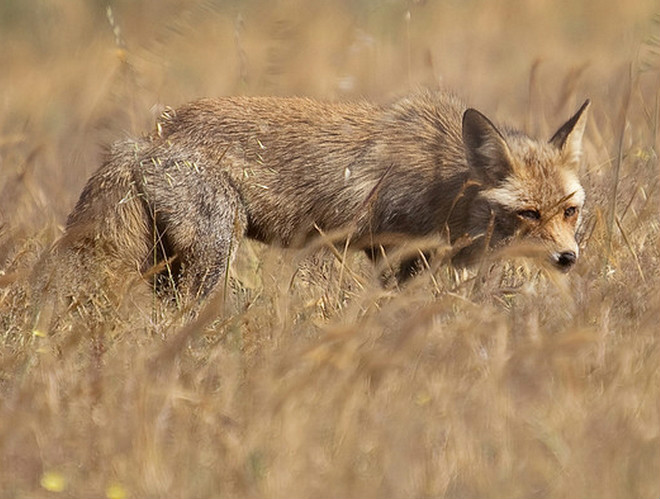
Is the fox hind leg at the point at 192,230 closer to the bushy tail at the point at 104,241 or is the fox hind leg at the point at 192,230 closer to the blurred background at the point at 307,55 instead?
the bushy tail at the point at 104,241

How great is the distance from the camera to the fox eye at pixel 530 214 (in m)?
6.32

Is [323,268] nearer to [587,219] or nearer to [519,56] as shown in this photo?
[587,219]

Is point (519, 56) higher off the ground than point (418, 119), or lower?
lower

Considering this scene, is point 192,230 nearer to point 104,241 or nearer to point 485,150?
point 104,241

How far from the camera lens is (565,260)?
5980 mm

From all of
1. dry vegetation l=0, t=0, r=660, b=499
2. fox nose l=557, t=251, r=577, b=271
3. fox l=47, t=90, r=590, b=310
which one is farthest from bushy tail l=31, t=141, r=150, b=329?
fox nose l=557, t=251, r=577, b=271

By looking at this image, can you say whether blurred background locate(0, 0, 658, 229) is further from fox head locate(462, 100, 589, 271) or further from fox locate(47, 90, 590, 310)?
fox head locate(462, 100, 589, 271)

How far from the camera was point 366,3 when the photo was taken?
1494cm

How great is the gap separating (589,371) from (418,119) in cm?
296

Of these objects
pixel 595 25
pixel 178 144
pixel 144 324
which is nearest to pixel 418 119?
pixel 178 144

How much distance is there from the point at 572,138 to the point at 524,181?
1.49 feet

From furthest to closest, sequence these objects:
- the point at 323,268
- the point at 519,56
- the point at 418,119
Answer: the point at 519,56, the point at 418,119, the point at 323,268

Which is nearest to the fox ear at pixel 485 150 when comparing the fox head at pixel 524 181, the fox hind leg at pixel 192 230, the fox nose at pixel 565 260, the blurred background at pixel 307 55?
the fox head at pixel 524 181

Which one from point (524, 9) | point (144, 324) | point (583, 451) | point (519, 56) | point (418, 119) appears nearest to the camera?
point (583, 451)
